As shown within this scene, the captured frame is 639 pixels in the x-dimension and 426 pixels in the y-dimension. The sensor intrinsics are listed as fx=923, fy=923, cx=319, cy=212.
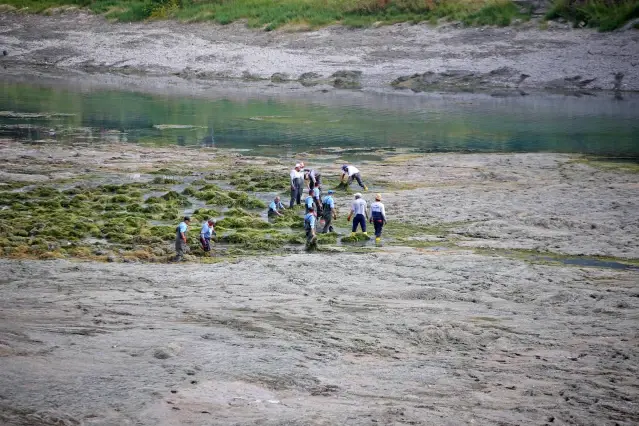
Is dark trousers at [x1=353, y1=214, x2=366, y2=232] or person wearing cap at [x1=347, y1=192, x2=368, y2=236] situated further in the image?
dark trousers at [x1=353, y1=214, x2=366, y2=232]

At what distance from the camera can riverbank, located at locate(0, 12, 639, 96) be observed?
204 ft

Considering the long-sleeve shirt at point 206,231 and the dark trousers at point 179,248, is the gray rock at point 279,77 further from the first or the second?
the dark trousers at point 179,248

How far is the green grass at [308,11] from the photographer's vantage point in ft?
226

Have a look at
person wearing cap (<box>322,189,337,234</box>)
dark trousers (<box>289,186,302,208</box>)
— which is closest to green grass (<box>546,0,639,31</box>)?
dark trousers (<box>289,186,302,208</box>)

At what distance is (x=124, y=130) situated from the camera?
48.8m

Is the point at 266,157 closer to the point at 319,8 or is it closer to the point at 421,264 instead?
the point at 421,264

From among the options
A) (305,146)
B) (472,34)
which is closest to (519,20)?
(472,34)

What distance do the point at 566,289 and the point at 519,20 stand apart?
164ft

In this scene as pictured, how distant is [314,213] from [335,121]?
86.8 ft

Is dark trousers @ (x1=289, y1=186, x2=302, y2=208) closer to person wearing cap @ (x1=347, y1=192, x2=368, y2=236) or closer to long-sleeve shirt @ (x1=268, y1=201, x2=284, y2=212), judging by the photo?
long-sleeve shirt @ (x1=268, y1=201, x2=284, y2=212)

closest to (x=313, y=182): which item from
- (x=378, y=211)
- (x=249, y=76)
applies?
(x=378, y=211)

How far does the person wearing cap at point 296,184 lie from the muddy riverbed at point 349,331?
9.35 ft

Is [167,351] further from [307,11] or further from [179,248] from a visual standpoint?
[307,11]

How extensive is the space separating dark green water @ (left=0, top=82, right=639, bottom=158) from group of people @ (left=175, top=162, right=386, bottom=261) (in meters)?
11.2
